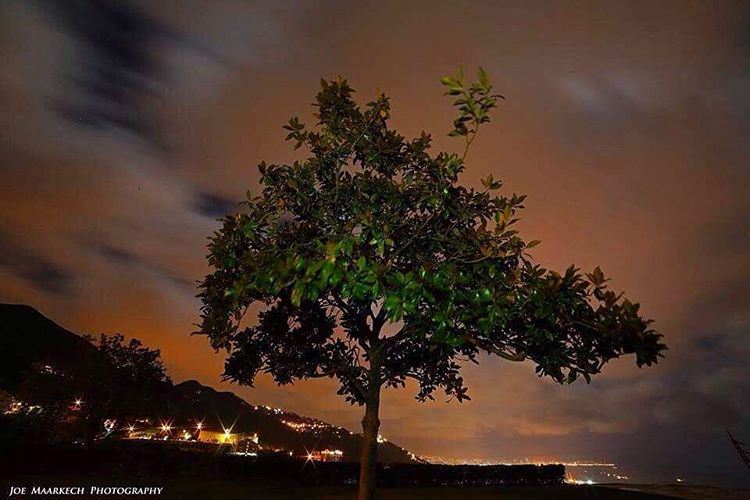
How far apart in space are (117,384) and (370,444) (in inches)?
1483

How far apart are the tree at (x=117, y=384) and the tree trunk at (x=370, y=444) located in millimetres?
36749

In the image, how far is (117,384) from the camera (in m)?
42.2

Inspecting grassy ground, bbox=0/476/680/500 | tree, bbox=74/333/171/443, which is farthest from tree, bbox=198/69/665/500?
tree, bbox=74/333/171/443

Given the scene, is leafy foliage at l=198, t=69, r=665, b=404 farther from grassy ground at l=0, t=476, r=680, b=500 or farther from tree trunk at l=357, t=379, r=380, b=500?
grassy ground at l=0, t=476, r=680, b=500

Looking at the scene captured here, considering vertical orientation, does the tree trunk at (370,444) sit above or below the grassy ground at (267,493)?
above

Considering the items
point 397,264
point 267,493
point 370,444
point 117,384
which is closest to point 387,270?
point 397,264

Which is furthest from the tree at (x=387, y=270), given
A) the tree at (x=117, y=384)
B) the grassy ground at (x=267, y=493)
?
the tree at (x=117, y=384)

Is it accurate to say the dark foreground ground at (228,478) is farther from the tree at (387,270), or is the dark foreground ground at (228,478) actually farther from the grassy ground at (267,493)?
the tree at (387,270)

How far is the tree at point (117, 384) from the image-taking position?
41.1 metres

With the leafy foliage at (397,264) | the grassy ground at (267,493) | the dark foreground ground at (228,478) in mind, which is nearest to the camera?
the leafy foliage at (397,264)

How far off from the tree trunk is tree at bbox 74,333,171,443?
36749mm

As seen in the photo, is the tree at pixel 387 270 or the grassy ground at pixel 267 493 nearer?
the tree at pixel 387 270

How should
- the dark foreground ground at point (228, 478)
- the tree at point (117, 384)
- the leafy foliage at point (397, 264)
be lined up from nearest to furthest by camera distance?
1. the leafy foliage at point (397, 264)
2. the dark foreground ground at point (228, 478)
3. the tree at point (117, 384)

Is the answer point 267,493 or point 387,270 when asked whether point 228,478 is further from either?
point 387,270
